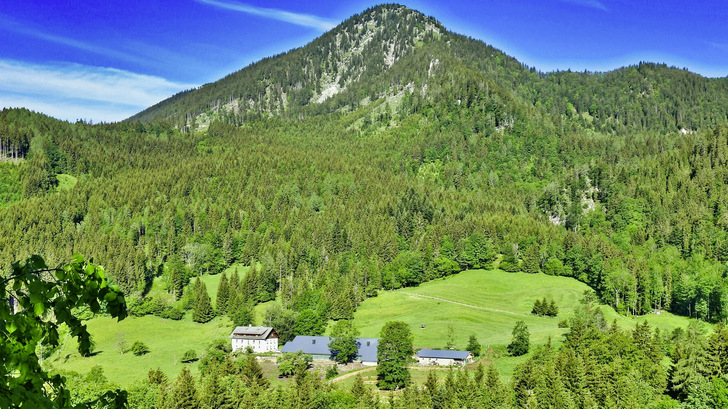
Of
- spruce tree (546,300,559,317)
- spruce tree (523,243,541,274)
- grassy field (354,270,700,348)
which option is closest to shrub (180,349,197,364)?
grassy field (354,270,700,348)

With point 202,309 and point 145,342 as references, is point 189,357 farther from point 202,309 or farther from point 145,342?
point 202,309

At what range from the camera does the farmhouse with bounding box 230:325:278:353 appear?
378 ft

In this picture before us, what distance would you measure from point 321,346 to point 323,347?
82cm

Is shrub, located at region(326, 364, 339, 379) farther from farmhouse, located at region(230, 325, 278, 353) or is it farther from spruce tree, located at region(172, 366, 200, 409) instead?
spruce tree, located at region(172, 366, 200, 409)

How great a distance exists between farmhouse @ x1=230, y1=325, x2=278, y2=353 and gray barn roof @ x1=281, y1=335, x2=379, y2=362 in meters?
4.40

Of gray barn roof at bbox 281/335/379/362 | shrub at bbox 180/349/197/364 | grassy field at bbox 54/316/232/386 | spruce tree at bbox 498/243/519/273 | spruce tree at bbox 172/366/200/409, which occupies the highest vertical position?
spruce tree at bbox 498/243/519/273

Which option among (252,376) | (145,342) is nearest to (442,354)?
Result: (252,376)

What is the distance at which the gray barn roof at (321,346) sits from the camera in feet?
345

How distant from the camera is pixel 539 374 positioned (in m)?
70.7

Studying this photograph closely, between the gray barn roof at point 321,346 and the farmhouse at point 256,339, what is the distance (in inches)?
173

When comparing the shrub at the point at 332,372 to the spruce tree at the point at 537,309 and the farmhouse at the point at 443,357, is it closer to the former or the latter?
the farmhouse at the point at 443,357

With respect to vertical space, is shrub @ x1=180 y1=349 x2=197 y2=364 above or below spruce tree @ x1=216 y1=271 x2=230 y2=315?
below

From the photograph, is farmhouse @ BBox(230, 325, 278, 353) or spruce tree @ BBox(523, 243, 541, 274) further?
spruce tree @ BBox(523, 243, 541, 274)

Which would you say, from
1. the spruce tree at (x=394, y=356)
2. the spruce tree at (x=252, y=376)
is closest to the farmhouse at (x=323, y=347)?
the spruce tree at (x=394, y=356)
